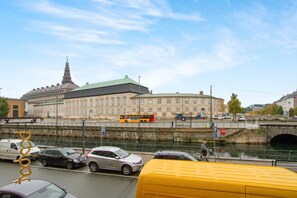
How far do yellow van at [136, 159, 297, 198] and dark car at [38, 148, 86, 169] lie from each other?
10.7m

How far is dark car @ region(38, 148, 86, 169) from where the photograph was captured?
1351 cm

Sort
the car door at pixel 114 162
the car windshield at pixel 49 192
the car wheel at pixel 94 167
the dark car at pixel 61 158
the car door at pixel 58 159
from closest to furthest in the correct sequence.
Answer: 1. the car windshield at pixel 49 192
2. the car door at pixel 114 162
3. the car wheel at pixel 94 167
4. the dark car at pixel 61 158
5. the car door at pixel 58 159

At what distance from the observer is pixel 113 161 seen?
40.4 ft

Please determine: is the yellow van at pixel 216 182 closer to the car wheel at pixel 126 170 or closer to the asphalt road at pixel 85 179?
the asphalt road at pixel 85 179

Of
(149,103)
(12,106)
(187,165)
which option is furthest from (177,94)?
(12,106)

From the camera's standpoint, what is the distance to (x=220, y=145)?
33.3 metres

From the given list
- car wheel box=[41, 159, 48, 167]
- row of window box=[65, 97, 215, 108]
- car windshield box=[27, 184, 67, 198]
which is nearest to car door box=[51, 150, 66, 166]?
car wheel box=[41, 159, 48, 167]

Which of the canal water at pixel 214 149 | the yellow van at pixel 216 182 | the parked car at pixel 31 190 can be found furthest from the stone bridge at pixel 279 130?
the parked car at pixel 31 190

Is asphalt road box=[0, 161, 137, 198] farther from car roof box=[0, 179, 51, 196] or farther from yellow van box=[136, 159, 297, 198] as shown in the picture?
yellow van box=[136, 159, 297, 198]

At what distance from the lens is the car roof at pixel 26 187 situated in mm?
5840

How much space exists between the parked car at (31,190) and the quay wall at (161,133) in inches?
996

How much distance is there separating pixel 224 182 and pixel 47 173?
12.3 meters

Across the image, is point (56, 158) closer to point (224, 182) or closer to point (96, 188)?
point (96, 188)

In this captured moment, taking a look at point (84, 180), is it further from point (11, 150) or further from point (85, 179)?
point (11, 150)
